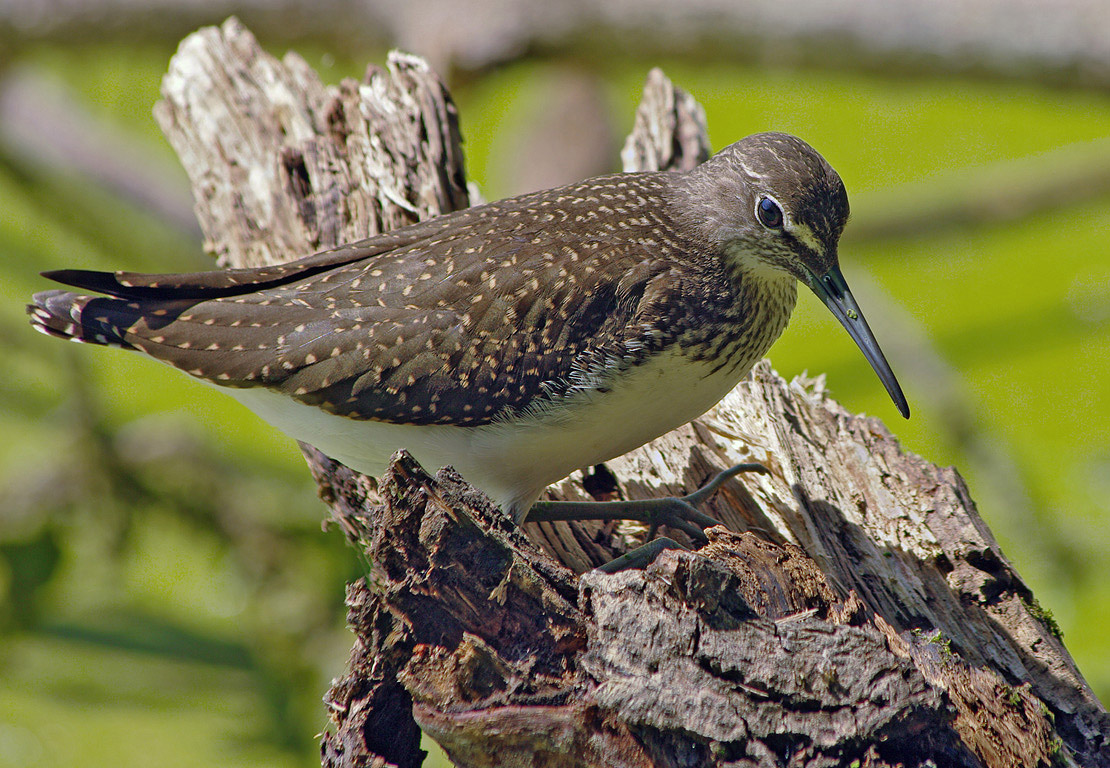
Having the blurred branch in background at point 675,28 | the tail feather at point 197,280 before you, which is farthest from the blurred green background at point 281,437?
the tail feather at point 197,280

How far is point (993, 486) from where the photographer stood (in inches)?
249

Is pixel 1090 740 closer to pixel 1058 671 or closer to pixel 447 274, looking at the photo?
pixel 1058 671

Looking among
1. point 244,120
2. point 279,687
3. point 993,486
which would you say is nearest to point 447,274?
point 244,120

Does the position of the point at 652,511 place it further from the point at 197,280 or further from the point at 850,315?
the point at 197,280

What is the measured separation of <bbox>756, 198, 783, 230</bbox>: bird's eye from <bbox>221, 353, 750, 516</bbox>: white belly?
0.45 m

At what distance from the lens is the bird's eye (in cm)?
305

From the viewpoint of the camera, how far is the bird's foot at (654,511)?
301cm

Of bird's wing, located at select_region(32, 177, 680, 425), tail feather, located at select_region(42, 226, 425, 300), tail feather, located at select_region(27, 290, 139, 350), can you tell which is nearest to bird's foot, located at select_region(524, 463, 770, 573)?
bird's wing, located at select_region(32, 177, 680, 425)

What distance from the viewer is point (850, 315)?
10.2ft

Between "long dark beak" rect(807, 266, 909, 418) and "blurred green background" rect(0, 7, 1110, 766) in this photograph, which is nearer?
"long dark beak" rect(807, 266, 909, 418)

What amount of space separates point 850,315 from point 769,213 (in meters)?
0.41

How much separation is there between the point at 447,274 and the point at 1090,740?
81.8 inches

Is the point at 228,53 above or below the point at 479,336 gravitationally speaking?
above

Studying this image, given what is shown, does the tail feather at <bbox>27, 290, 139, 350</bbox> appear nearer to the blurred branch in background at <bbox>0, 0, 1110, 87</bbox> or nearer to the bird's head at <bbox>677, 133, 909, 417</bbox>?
the bird's head at <bbox>677, 133, 909, 417</bbox>
